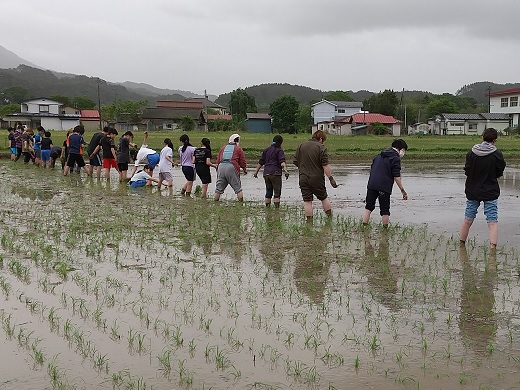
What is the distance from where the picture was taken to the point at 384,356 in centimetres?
432

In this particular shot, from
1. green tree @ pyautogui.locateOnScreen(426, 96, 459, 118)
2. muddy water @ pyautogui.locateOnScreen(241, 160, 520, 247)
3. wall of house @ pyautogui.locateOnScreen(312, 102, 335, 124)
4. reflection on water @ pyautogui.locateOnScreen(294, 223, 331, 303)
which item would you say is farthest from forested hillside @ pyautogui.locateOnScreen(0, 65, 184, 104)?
reflection on water @ pyautogui.locateOnScreen(294, 223, 331, 303)

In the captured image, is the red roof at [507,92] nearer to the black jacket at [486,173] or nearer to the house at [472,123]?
the house at [472,123]

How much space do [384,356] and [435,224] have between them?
6.71 m

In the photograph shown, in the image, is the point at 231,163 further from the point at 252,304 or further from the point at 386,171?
the point at 252,304

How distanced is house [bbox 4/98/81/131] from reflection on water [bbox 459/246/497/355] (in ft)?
268

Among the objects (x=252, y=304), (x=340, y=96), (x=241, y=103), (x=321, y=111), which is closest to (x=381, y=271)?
(x=252, y=304)

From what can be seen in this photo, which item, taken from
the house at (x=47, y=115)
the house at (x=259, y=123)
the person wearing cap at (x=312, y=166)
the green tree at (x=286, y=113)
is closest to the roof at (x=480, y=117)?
the green tree at (x=286, y=113)

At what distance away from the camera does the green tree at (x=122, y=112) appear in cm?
8944

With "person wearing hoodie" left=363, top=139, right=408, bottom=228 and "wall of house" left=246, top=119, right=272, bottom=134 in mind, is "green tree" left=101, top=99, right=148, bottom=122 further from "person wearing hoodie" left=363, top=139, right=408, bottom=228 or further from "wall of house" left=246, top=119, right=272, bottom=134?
"person wearing hoodie" left=363, top=139, right=408, bottom=228

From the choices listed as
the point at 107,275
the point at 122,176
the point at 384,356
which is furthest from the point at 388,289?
the point at 122,176

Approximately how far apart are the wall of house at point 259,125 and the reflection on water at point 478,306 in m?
80.3

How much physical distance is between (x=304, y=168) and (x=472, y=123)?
6796 cm

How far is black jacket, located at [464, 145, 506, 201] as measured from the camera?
26.4 feet

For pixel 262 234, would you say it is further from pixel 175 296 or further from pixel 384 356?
pixel 384 356
